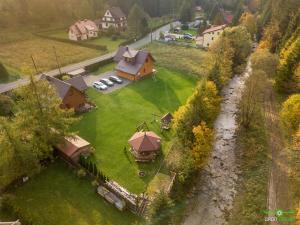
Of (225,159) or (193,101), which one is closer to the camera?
(193,101)

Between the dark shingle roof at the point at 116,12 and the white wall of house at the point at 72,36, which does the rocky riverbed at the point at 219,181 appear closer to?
the white wall of house at the point at 72,36

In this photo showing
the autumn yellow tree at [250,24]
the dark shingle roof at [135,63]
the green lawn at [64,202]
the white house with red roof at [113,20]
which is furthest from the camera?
the white house with red roof at [113,20]

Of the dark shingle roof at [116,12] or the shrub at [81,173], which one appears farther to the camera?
the dark shingle roof at [116,12]

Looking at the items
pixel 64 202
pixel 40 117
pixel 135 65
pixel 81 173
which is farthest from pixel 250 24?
pixel 64 202

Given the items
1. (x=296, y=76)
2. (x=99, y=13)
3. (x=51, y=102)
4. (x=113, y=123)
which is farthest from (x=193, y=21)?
(x=51, y=102)

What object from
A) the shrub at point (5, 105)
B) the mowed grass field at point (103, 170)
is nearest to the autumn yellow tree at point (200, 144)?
the mowed grass field at point (103, 170)

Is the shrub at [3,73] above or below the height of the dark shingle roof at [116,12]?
below

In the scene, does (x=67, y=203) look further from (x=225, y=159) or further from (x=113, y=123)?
(x=225, y=159)
